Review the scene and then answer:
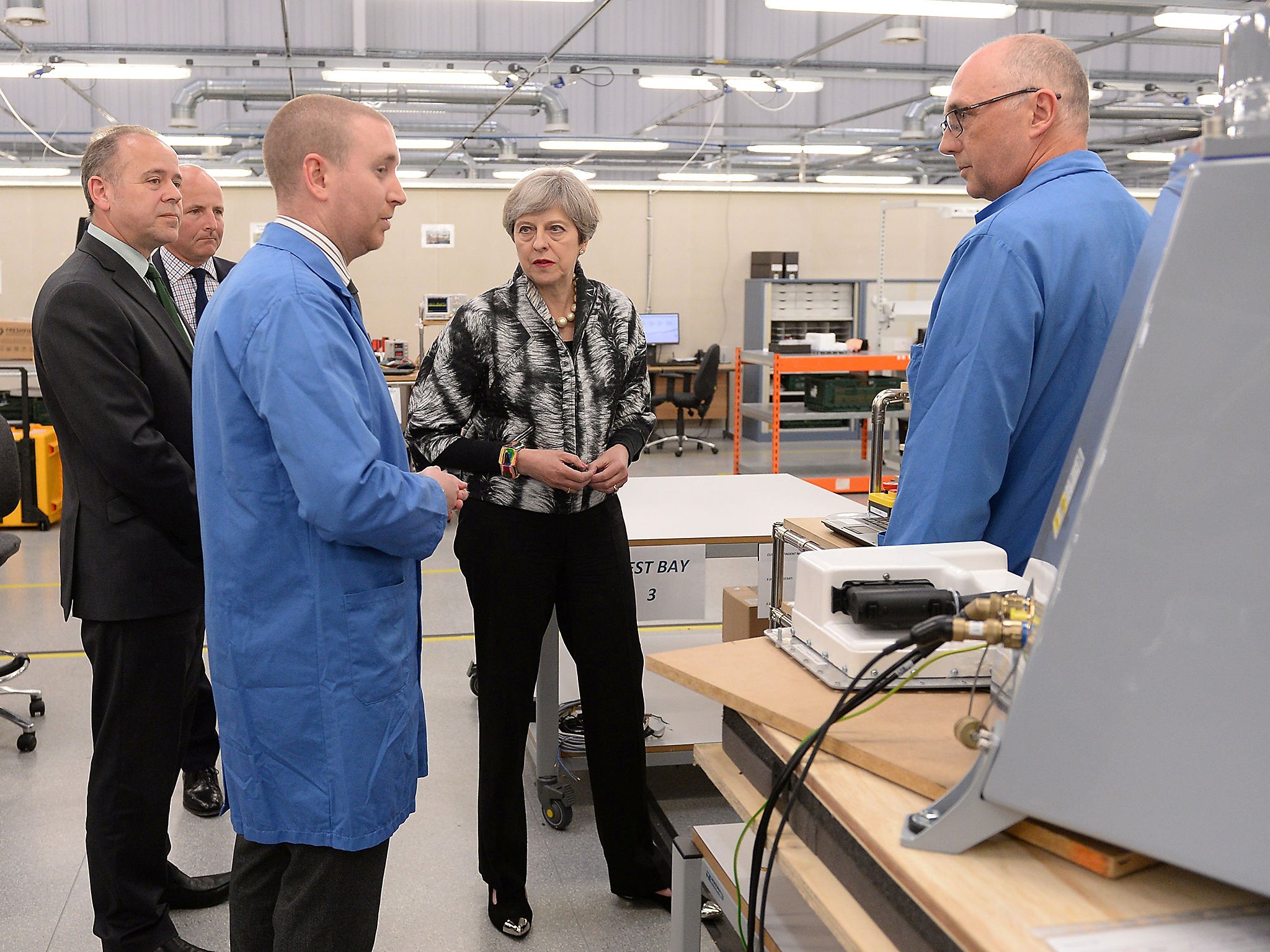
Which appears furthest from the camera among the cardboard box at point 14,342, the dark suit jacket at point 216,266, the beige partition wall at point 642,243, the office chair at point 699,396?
the beige partition wall at point 642,243

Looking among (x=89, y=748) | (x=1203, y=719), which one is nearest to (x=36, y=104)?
(x=89, y=748)

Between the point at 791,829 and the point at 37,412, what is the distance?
738 cm

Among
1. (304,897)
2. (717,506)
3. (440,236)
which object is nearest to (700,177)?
(440,236)

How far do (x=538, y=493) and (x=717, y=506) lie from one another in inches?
43.1

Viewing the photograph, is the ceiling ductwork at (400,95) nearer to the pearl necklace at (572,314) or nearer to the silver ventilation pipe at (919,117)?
the silver ventilation pipe at (919,117)

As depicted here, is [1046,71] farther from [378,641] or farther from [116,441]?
[116,441]

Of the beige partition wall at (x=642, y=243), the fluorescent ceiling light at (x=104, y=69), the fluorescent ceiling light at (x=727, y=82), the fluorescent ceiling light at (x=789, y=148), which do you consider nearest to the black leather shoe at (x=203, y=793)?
the fluorescent ceiling light at (x=104, y=69)

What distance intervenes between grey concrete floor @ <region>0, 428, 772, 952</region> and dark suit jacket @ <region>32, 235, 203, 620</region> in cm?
78

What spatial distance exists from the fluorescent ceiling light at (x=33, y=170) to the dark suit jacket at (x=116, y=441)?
8.59 metres

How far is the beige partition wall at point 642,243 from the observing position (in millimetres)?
9750

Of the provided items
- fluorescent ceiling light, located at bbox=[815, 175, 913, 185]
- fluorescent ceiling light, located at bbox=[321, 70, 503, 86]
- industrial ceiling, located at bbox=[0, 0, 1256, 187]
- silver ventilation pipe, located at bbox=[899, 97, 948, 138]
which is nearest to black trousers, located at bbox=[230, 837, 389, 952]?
fluorescent ceiling light, located at bbox=[321, 70, 503, 86]

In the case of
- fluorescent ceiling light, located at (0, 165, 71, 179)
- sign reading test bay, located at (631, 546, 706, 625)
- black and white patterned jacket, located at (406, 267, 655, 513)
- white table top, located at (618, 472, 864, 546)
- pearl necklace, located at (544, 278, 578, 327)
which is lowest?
sign reading test bay, located at (631, 546, 706, 625)

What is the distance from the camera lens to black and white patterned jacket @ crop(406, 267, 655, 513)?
6.77ft

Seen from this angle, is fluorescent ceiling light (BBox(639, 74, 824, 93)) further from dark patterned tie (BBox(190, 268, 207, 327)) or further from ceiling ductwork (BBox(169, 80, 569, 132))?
dark patterned tie (BBox(190, 268, 207, 327))
